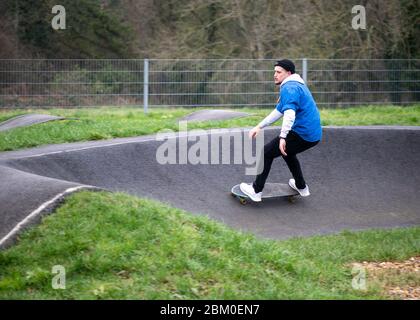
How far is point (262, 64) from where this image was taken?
656 inches

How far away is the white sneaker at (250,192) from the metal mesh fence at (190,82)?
7477mm

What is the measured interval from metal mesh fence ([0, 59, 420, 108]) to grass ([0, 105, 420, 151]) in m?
0.57

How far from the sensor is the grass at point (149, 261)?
5.10 m

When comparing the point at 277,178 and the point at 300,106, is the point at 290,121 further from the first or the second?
the point at 277,178

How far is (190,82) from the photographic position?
16406mm

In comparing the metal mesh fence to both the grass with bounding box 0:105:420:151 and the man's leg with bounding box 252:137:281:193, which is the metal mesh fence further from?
the man's leg with bounding box 252:137:281:193

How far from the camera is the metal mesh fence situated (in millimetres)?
15820

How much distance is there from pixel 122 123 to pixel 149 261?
271 inches

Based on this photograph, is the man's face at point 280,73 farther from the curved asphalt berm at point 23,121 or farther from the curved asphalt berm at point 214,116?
the curved asphalt berm at point 23,121

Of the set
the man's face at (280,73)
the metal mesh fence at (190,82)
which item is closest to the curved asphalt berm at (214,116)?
the metal mesh fence at (190,82)
